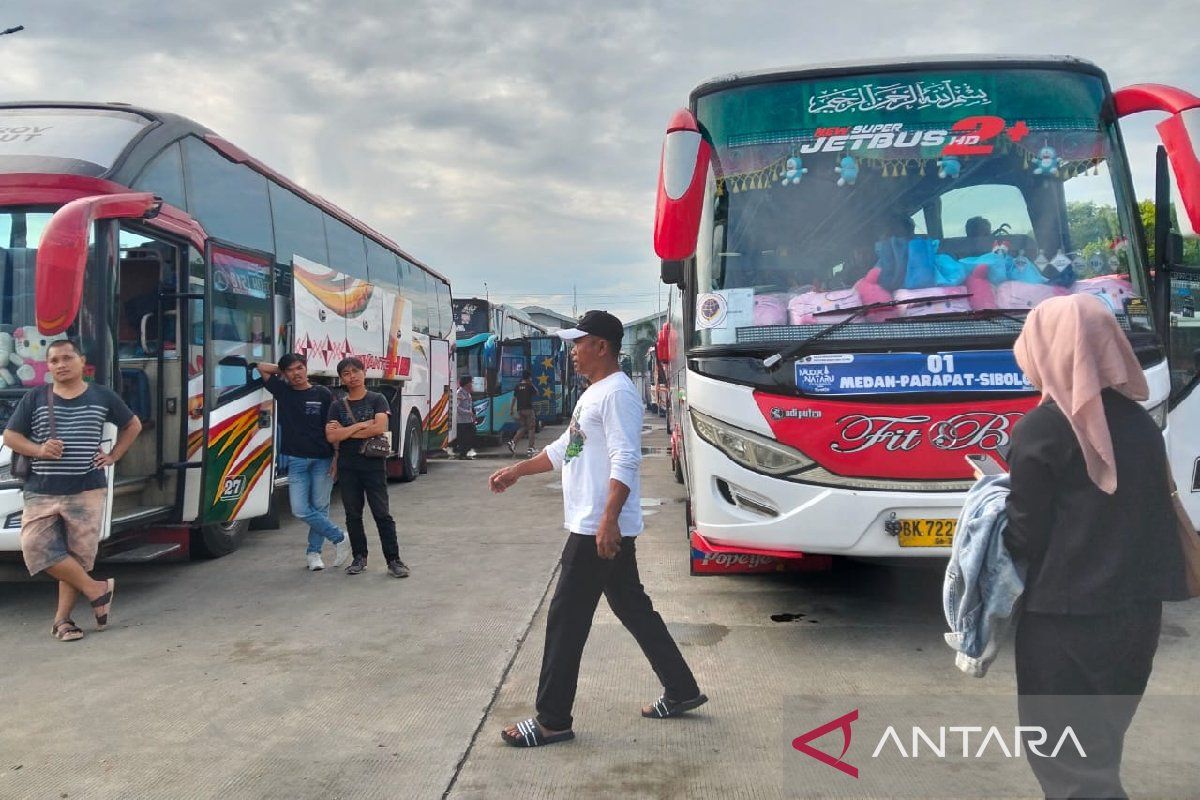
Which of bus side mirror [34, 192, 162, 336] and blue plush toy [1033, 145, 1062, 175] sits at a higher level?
blue plush toy [1033, 145, 1062, 175]

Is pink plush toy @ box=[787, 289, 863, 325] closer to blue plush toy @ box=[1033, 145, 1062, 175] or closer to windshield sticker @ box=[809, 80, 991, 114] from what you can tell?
windshield sticker @ box=[809, 80, 991, 114]

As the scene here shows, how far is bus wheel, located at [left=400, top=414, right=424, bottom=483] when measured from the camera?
1364 cm

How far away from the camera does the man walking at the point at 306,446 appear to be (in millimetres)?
7305

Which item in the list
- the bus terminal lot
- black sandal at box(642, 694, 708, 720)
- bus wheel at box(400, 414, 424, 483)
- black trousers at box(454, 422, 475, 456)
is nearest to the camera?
the bus terminal lot

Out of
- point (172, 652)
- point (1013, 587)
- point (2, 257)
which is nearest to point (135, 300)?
point (2, 257)

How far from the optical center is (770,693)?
4.53 metres

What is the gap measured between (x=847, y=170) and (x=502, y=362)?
1845 centimetres

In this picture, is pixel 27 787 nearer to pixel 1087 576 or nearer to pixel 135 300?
pixel 1087 576

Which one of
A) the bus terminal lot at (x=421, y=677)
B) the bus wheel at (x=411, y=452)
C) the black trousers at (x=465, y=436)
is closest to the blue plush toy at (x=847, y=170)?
the bus terminal lot at (x=421, y=677)

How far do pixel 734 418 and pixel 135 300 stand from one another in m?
4.72

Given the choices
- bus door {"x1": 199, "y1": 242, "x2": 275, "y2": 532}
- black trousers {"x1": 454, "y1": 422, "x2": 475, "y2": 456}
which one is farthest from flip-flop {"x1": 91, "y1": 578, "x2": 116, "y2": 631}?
black trousers {"x1": 454, "y1": 422, "x2": 475, "y2": 456}

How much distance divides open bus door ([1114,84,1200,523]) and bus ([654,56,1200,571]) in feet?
0.05

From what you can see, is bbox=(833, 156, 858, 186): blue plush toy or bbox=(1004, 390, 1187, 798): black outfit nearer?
bbox=(1004, 390, 1187, 798): black outfit

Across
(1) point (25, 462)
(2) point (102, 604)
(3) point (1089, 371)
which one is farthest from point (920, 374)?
(1) point (25, 462)
